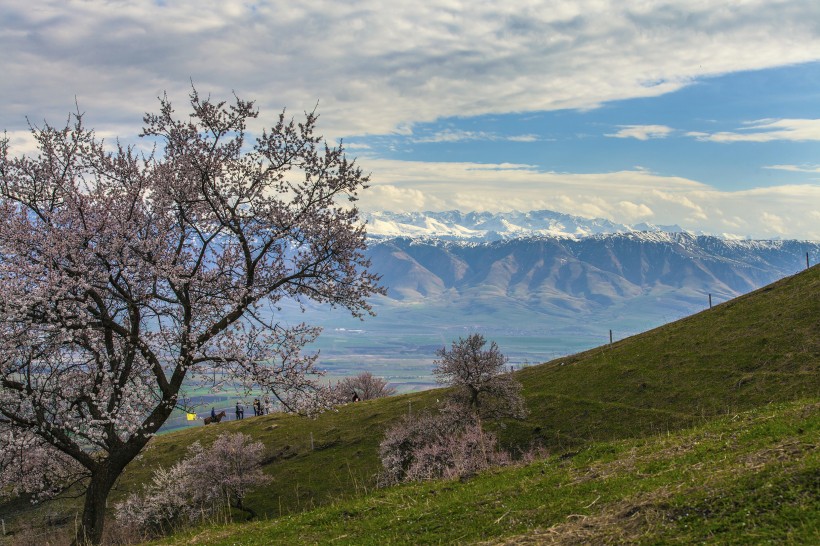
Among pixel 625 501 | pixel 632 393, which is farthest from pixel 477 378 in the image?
pixel 625 501

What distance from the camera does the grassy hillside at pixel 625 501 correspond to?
1177 centimetres

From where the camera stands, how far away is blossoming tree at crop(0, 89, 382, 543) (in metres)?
22.0

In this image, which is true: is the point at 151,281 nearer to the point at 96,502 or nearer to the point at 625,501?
the point at 96,502

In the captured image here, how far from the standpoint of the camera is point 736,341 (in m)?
63.0

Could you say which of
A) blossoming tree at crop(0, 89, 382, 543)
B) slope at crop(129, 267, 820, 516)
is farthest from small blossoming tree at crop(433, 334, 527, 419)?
blossoming tree at crop(0, 89, 382, 543)

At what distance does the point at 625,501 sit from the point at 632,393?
5208 centimetres

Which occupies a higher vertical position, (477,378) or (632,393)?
(477,378)

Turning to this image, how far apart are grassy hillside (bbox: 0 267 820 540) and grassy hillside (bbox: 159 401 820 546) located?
78.3 feet

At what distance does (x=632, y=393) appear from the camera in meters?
62.4

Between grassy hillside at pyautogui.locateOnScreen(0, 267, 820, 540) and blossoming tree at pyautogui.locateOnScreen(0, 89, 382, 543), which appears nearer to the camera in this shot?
blossoming tree at pyautogui.locateOnScreen(0, 89, 382, 543)

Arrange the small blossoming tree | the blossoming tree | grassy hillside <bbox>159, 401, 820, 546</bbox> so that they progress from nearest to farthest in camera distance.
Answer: grassy hillside <bbox>159, 401, 820, 546</bbox> → the blossoming tree → the small blossoming tree

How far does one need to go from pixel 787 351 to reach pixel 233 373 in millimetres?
52297

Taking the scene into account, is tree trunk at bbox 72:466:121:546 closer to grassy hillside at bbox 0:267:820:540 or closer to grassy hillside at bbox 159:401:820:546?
grassy hillside at bbox 159:401:820:546

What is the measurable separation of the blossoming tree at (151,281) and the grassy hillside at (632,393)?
21.3 m
